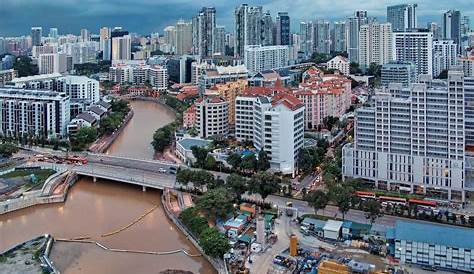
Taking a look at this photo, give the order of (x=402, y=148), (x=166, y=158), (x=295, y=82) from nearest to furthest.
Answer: (x=402, y=148) < (x=166, y=158) < (x=295, y=82)

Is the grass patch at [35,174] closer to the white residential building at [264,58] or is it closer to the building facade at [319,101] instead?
the building facade at [319,101]

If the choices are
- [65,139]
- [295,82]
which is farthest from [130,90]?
[65,139]

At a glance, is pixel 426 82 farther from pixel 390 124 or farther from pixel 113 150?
pixel 113 150

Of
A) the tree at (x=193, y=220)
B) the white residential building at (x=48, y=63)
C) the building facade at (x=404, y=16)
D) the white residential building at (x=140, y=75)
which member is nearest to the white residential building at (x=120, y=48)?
the white residential building at (x=140, y=75)

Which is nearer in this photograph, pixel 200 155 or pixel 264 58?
pixel 200 155

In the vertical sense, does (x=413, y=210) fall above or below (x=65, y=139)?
below

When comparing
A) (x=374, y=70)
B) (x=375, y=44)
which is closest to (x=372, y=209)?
(x=374, y=70)

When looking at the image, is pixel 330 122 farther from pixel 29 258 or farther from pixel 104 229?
pixel 29 258
